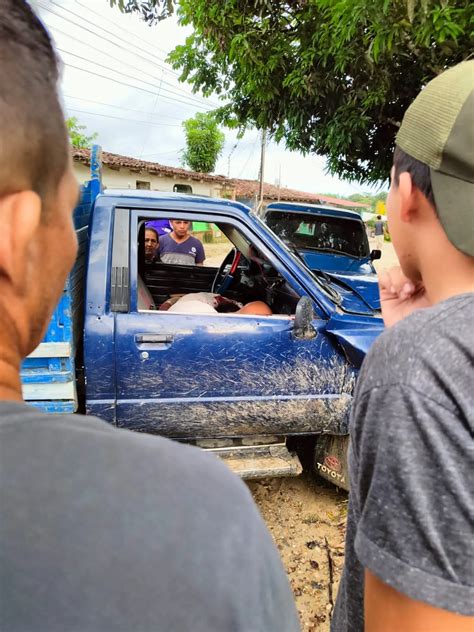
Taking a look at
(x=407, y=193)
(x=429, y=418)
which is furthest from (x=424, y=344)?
(x=407, y=193)

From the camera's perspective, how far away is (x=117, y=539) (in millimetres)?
413

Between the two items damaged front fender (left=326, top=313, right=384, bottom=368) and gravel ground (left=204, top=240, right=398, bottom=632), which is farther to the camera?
damaged front fender (left=326, top=313, right=384, bottom=368)

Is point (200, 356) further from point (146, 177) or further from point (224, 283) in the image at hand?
point (146, 177)

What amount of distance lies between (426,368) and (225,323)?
1998 millimetres

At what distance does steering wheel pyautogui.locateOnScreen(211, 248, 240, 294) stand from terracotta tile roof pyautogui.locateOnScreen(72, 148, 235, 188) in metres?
10.3

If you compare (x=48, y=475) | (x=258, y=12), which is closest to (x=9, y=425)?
(x=48, y=475)

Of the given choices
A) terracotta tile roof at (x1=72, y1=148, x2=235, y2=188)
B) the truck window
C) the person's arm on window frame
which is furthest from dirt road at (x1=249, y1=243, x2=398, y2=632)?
terracotta tile roof at (x1=72, y1=148, x2=235, y2=188)

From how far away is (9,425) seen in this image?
1.43 feet

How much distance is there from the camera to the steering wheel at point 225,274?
404 cm

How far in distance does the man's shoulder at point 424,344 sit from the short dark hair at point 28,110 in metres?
0.54

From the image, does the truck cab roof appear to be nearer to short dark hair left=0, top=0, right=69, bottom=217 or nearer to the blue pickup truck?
the blue pickup truck

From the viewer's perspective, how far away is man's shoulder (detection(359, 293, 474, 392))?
625 mm

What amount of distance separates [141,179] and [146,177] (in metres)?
0.31

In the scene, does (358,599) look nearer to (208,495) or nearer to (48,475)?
(208,495)
